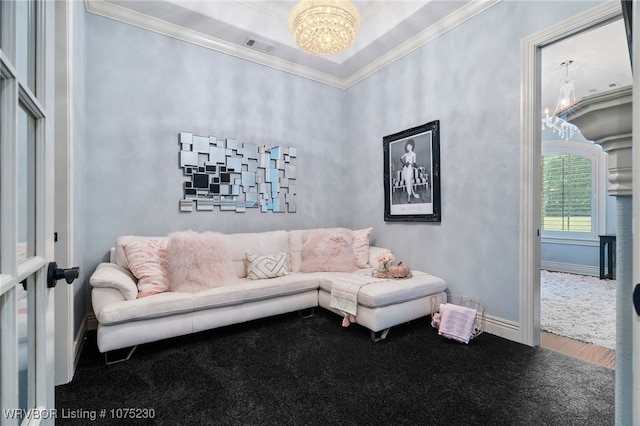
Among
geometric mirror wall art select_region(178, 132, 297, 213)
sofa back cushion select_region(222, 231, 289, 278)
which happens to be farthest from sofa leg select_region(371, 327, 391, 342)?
geometric mirror wall art select_region(178, 132, 297, 213)

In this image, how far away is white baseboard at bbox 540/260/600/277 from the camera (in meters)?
5.29

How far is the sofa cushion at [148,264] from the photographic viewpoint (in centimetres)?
245

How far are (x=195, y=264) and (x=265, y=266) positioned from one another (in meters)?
0.73

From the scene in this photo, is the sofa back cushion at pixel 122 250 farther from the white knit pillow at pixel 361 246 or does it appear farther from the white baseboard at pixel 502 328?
the white baseboard at pixel 502 328

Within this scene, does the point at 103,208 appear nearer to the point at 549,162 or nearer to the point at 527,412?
the point at 527,412

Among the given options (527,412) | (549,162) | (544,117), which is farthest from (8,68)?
(549,162)

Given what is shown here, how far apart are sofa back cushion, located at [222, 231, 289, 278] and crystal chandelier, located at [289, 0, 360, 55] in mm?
1990

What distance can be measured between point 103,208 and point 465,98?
11.8 feet

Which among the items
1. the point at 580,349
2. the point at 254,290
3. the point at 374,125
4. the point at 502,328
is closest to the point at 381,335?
the point at 502,328

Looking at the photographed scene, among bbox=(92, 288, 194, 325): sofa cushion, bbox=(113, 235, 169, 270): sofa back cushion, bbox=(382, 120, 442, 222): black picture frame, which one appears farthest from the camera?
bbox=(382, 120, 442, 222): black picture frame

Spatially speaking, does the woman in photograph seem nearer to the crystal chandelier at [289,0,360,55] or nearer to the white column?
the crystal chandelier at [289,0,360,55]

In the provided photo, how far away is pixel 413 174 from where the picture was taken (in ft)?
11.3

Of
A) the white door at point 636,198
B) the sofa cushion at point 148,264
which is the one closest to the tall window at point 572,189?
the white door at point 636,198

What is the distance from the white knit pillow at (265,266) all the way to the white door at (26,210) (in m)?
2.31
